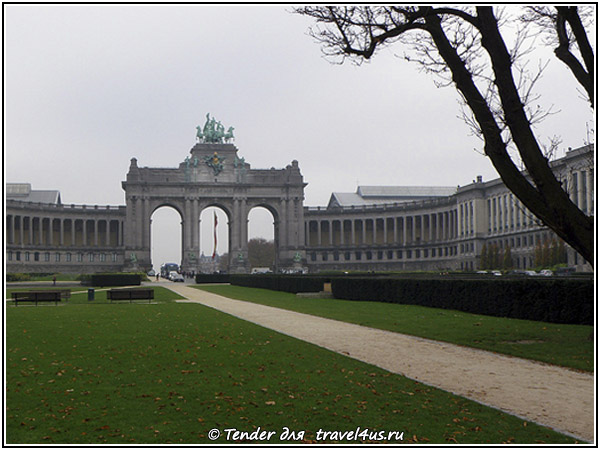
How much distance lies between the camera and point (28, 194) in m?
152

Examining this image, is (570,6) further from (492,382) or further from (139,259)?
(139,259)

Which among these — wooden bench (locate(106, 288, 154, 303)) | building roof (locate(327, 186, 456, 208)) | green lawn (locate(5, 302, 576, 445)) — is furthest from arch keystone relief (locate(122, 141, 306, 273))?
green lawn (locate(5, 302, 576, 445))

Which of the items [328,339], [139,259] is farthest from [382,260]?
[328,339]

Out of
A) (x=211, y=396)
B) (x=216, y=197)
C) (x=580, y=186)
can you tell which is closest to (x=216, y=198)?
(x=216, y=197)

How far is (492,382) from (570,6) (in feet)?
29.7

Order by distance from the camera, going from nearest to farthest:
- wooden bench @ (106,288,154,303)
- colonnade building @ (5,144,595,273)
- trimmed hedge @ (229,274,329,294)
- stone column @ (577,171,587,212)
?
wooden bench @ (106,288,154,303)
trimmed hedge @ (229,274,329,294)
stone column @ (577,171,587,212)
colonnade building @ (5,144,595,273)

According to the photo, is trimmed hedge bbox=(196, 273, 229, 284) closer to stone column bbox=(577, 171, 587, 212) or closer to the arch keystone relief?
stone column bbox=(577, 171, 587, 212)

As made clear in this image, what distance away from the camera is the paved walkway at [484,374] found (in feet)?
34.0

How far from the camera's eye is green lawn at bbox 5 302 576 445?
9195 mm

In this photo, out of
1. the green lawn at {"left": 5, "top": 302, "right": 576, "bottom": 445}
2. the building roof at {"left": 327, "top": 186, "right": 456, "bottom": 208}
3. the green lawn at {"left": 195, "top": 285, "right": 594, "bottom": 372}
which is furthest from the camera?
the building roof at {"left": 327, "top": 186, "right": 456, "bottom": 208}

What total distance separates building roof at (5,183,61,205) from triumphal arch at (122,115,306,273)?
83.4 ft

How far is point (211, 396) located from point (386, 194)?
15956 centimetres

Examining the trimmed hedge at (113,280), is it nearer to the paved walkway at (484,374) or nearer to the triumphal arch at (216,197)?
the paved walkway at (484,374)

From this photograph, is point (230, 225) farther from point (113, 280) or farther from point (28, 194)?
point (113, 280)
